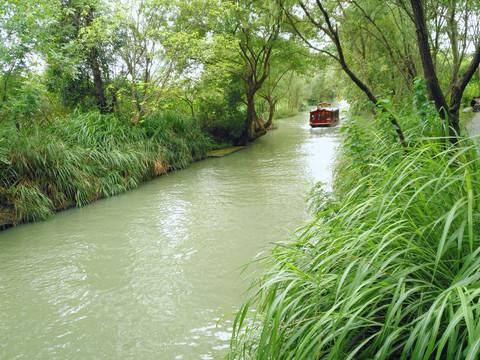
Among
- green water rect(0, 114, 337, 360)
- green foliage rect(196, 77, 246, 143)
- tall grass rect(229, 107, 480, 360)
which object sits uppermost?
green foliage rect(196, 77, 246, 143)

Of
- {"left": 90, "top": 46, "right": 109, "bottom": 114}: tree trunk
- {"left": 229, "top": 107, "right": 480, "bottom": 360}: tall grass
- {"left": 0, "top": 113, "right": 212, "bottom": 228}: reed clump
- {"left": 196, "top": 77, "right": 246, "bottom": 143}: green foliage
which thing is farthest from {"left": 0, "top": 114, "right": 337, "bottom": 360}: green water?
{"left": 196, "top": 77, "right": 246, "bottom": 143}: green foliage

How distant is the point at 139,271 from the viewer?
4547mm

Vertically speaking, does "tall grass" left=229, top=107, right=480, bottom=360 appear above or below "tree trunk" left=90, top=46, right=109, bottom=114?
below

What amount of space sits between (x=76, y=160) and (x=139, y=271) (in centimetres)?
447

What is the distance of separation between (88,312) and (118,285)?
588 millimetres

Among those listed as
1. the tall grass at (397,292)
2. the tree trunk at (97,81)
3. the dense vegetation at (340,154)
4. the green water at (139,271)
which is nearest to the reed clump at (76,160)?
the dense vegetation at (340,154)

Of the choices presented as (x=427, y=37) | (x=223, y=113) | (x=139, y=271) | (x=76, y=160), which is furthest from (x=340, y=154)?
(x=223, y=113)

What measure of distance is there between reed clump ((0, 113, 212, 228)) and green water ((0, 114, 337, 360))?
406 mm

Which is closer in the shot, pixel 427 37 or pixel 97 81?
pixel 427 37

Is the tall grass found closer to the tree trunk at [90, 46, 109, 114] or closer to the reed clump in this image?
the reed clump

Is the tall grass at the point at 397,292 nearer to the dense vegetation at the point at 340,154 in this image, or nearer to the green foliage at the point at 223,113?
the dense vegetation at the point at 340,154

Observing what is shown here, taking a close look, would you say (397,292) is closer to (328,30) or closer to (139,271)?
(139,271)

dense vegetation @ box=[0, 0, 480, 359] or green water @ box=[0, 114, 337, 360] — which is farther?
green water @ box=[0, 114, 337, 360]

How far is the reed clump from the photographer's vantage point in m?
6.69
